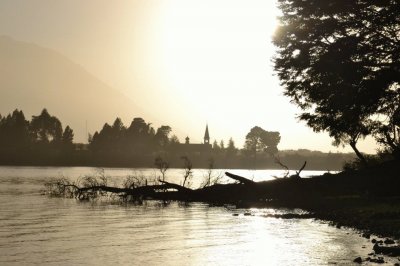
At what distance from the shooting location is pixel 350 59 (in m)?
31.0

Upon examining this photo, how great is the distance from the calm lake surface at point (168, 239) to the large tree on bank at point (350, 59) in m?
7.43

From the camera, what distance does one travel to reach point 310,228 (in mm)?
29125

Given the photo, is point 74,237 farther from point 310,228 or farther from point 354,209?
point 354,209

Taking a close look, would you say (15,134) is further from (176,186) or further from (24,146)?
(176,186)

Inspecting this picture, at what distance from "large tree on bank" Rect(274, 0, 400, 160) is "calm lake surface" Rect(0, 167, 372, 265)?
743 cm

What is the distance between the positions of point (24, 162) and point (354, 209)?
166m

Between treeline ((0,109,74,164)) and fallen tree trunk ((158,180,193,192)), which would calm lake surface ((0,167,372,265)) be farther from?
treeline ((0,109,74,164))

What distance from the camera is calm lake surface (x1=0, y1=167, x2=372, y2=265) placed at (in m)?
20.5

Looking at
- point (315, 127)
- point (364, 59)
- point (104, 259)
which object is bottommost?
point (104, 259)

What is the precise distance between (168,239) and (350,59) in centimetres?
1539

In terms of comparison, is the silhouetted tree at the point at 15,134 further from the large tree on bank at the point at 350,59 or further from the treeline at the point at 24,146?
the large tree on bank at the point at 350,59

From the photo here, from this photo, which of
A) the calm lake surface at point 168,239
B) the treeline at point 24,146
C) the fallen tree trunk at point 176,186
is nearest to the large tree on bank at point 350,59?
the calm lake surface at point 168,239

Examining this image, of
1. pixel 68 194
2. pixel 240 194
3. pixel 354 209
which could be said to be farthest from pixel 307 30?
pixel 68 194

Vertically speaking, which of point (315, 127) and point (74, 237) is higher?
point (315, 127)
